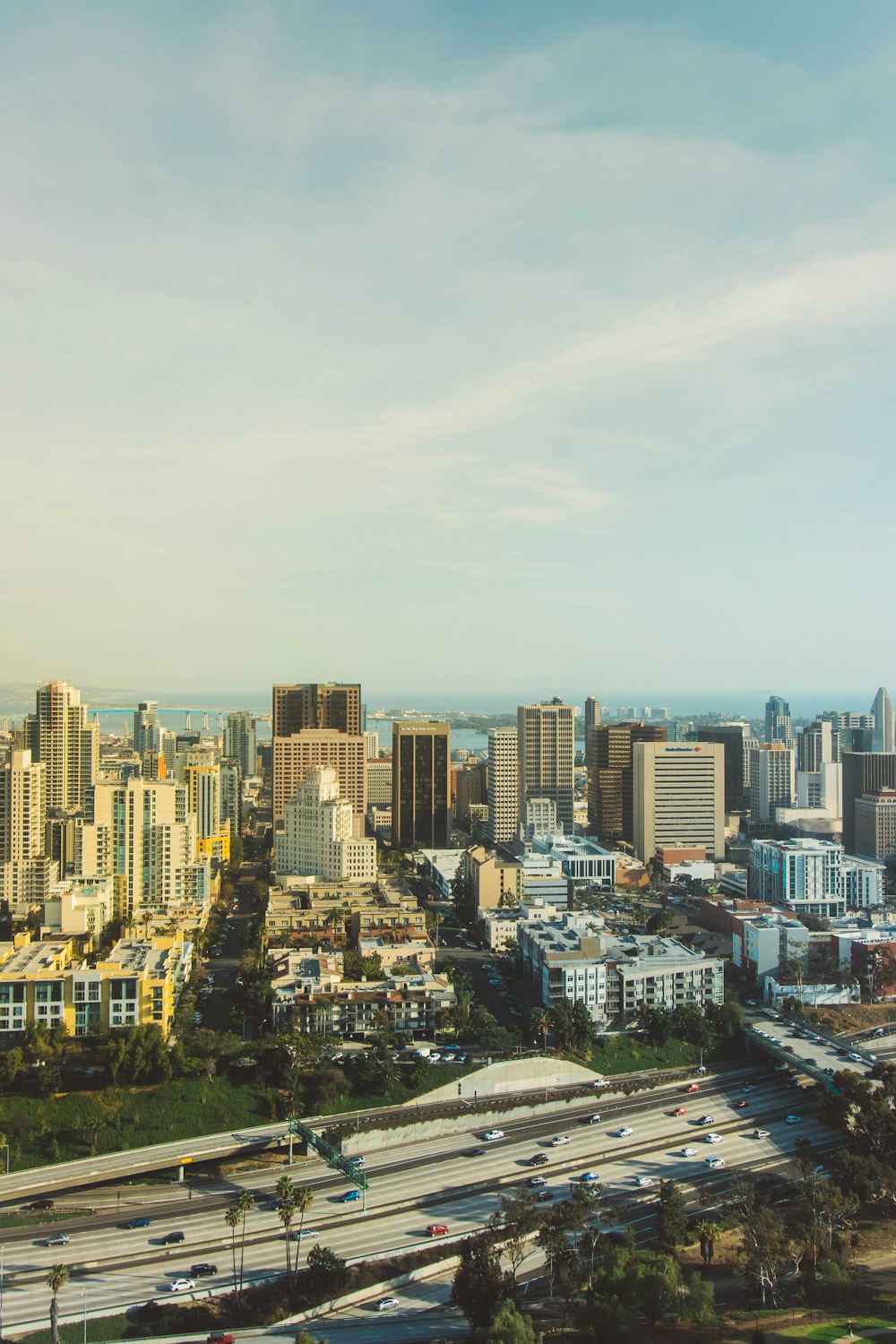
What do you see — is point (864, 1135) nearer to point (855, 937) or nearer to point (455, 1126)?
point (455, 1126)

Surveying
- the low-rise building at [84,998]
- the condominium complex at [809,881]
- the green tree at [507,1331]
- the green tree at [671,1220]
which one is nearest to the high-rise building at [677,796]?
the condominium complex at [809,881]

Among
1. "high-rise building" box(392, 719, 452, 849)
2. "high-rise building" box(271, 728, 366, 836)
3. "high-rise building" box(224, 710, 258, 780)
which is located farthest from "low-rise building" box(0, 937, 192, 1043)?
"high-rise building" box(224, 710, 258, 780)

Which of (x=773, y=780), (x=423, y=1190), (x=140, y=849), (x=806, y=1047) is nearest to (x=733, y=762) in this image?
(x=773, y=780)

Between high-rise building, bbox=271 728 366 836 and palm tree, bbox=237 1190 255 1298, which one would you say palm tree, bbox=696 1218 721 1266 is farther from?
high-rise building, bbox=271 728 366 836

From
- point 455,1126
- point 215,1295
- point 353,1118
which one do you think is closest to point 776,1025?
point 455,1126

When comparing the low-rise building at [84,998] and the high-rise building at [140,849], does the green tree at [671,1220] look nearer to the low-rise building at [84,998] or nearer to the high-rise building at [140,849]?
the low-rise building at [84,998]

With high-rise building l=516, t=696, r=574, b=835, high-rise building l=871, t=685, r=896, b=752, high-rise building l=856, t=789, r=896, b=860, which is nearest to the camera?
high-rise building l=856, t=789, r=896, b=860

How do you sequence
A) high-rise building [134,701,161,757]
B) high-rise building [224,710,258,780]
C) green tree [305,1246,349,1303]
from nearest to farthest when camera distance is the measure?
1. green tree [305,1246,349,1303]
2. high-rise building [134,701,161,757]
3. high-rise building [224,710,258,780]
